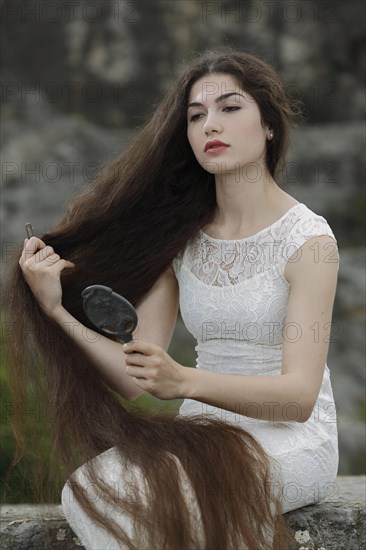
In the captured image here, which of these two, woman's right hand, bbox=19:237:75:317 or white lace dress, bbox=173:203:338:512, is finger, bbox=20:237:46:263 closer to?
woman's right hand, bbox=19:237:75:317

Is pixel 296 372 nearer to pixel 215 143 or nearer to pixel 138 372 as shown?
pixel 138 372

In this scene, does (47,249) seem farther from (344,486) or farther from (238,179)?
(344,486)

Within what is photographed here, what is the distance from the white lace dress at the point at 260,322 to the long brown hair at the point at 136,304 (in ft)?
0.37

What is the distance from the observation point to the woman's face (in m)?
2.91

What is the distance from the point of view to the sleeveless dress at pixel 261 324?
2768 millimetres

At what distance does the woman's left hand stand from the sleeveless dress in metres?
0.36

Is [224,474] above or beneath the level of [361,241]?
beneath

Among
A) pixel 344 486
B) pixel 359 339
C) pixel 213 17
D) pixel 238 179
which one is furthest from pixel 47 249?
pixel 213 17

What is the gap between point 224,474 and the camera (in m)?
2.56

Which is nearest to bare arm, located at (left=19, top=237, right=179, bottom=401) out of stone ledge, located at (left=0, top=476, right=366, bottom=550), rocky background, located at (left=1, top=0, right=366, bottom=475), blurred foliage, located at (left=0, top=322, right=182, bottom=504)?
blurred foliage, located at (left=0, top=322, right=182, bottom=504)

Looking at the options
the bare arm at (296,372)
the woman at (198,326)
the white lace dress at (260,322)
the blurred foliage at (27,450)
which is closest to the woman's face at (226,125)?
the woman at (198,326)

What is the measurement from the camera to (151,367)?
2.48 meters

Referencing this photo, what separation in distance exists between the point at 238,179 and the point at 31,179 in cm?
491

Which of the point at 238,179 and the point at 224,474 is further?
the point at 238,179
